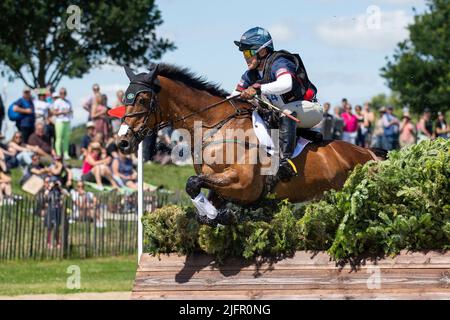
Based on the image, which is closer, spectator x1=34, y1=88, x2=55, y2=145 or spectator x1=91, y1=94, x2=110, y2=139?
spectator x1=34, y1=88, x2=55, y2=145

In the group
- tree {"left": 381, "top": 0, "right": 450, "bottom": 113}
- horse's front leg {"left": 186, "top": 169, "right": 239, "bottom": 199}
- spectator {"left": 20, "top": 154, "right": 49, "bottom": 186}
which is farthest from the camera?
tree {"left": 381, "top": 0, "right": 450, "bottom": 113}

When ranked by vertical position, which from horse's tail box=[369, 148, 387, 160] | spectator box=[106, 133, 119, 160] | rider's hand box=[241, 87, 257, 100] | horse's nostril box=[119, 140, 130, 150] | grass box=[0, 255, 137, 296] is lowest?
grass box=[0, 255, 137, 296]

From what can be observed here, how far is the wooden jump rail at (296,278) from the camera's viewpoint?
8.24m

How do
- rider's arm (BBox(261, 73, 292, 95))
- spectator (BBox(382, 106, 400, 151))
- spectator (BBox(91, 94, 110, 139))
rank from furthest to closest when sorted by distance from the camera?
spectator (BBox(382, 106, 400, 151)) < spectator (BBox(91, 94, 110, 139)) < rider's arm (BBox(261, 73, 292, 95))

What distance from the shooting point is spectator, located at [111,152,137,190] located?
69.4 ft

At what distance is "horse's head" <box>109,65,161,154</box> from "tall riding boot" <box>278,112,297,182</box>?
1339mm

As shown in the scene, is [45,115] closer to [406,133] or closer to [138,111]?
[406,133]

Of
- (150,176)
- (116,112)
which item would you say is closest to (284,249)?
(116,112)

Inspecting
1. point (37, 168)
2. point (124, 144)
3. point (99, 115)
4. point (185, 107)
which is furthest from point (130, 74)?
point (99, 115)

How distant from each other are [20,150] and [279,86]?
1232 centimetres

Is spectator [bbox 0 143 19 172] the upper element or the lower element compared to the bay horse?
upper

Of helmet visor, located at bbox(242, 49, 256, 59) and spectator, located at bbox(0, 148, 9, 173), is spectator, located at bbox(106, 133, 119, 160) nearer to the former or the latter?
spectator, located at bbox(0, 148, 9, 173)

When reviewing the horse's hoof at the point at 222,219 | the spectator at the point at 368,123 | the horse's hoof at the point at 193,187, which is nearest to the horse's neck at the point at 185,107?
the horse's hoof at the point at 193,187

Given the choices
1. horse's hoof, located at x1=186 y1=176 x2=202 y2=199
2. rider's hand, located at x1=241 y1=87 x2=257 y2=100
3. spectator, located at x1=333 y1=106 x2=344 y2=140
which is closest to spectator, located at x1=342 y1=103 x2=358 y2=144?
spectator, located at x1=333 y1=106 x2=344 y2=140
